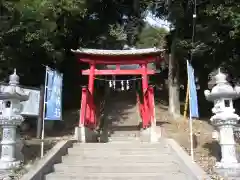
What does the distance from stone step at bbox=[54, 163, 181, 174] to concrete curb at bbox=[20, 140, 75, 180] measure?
269 millimetres

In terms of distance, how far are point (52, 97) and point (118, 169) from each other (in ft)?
10.4

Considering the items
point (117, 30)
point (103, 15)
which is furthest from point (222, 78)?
point (117, 30)

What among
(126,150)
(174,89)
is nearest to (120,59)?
(174,89)

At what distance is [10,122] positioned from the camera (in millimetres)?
7953

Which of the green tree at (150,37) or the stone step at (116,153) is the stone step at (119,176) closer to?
the stone step at (116,153)

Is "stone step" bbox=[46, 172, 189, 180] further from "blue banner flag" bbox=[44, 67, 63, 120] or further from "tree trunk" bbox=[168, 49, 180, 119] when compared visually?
"tree trunk" bbox=[168, 49, 180, 119]

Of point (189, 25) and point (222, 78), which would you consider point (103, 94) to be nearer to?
point (189, 25)

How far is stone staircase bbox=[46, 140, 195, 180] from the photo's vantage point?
778cm

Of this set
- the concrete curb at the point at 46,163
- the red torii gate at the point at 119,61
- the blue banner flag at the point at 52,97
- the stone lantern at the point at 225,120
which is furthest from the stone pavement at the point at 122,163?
the red torii gate at the point at 119,61

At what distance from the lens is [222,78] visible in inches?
317

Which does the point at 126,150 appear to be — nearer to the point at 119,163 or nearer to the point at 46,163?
the point at 119,163

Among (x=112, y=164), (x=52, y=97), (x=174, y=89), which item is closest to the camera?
(x=112, y=164)

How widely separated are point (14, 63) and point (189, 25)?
29.7 feet

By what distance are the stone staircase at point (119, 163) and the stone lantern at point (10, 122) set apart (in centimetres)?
106
